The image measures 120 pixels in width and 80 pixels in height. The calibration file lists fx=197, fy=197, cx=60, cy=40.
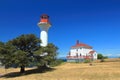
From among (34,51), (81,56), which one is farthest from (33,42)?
(81,56)

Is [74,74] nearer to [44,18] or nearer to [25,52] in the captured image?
[25,52]

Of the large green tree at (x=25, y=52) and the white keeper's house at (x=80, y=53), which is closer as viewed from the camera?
the large green tree at (x=25, y=52)

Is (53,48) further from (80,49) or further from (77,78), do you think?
(80,49)

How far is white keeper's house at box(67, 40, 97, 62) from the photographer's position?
229ft

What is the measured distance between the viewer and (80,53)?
73.1 metres

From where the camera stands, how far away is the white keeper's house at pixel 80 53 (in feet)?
229

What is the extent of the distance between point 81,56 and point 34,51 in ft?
133

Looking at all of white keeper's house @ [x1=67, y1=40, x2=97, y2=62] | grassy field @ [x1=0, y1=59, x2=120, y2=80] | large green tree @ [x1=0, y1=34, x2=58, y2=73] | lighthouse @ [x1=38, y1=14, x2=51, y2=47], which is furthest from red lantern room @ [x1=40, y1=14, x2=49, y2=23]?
white keeper's house @ [x1=67, y1=40, x2=97, y2=62]

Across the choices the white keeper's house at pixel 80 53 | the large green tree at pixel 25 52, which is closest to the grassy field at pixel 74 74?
the large green tree at pixel 25 52

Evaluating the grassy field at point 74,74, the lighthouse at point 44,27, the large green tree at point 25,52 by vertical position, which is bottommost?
the grassy field at point 74,74

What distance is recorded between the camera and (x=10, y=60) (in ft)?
96.0

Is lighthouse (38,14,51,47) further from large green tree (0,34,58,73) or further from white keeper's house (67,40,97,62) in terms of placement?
white keeper's house (67,40,97,62)

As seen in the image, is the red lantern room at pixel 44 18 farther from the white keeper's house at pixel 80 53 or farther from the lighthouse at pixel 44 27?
the white keeper's house at pixel 80 53

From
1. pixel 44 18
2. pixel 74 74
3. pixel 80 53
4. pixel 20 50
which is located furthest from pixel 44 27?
pixel 80 53
